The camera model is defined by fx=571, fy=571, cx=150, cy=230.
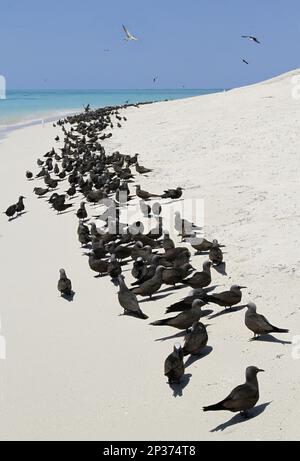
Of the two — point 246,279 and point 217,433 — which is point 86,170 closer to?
point 246,279

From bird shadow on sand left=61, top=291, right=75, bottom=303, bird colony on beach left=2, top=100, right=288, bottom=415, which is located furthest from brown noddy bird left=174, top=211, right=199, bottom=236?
bird shadow on sand left=61, top=291, right=75, bottom=303

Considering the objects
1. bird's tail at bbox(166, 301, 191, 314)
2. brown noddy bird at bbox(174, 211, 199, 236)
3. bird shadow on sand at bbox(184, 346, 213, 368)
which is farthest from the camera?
brown noddy bird at bbox(174, 211, 199, 236)

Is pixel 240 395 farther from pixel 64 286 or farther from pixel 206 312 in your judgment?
pixel 64 286

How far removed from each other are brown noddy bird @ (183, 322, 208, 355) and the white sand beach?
17cm

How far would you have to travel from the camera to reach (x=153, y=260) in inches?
375

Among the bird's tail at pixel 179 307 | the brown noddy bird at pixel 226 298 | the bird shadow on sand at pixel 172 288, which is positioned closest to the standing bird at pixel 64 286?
the bird shadow on sand at pixel 172 288

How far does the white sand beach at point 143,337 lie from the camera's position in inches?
218

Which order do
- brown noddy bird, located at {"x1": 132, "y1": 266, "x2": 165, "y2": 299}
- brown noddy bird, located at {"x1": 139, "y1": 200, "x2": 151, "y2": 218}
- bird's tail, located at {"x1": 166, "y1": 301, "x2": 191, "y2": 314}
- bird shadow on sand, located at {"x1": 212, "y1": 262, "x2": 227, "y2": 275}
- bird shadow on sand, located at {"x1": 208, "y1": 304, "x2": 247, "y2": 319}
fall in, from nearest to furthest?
bird's tail, located at {"x1": 166, "y1": 301, "x2": 191, "y2": 314}
bird shadow on sand, located at {"x1": 208, "y1": 304, "x2": 247, "y2": 319}
brown noddy bird, located at {"x1": 132, "y1": 266, "x2": 165, "y2": 299}
bird shadow on sand, located at {"x1": 212, "y1": 262, "x2": 227, "y2": 275}
brown noddy bird, located at {"x1": 139, "y1": 200, "x2": 151, "y2": 218}

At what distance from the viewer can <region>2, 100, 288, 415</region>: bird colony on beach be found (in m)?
6.49

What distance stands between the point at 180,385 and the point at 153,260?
142 inches

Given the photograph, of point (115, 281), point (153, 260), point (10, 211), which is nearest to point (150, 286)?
point (153, 260)

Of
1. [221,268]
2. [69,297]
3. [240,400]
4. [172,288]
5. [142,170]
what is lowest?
[69,297]

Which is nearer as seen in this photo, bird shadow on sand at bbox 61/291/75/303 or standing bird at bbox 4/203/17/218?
bird shadow on sand at bbox 61/291/75/303

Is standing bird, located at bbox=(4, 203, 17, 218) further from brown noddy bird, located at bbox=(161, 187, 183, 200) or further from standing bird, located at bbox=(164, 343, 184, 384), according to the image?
standing bird, located at bbox=(164, 343, 184, 384)
